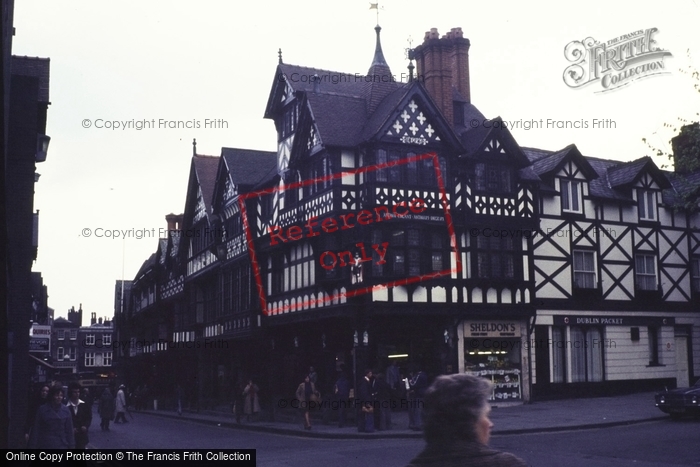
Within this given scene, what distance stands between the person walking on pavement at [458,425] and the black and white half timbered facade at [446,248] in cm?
2278

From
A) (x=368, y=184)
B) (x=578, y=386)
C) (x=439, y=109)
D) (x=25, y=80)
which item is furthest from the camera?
(x=578, y=386)

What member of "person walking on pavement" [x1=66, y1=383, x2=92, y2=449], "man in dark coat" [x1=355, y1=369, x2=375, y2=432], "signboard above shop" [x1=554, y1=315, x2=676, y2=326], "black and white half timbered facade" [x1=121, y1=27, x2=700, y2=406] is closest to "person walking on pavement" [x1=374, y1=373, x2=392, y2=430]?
"man in dark coat" [x1=355, y1=369, x2=375, y2=432]

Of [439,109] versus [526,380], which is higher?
[439,109]

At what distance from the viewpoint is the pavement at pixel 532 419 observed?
2156cm

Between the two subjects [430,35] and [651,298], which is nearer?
[430,35]

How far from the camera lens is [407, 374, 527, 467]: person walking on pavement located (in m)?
3.76

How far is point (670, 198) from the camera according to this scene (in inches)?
1384

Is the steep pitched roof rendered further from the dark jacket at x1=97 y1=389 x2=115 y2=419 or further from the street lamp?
the street lamp

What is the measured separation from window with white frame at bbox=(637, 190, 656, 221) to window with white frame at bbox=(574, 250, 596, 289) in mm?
3215

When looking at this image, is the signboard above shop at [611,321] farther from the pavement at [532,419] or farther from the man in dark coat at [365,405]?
the man in dark coat at [365,405]

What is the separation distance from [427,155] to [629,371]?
1230 cm

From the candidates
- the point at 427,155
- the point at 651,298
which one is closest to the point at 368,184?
Answer: the point at 427,155

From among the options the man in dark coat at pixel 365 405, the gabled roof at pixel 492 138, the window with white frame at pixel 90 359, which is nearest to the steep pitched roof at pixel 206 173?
the gabled roof at pixel 492 138

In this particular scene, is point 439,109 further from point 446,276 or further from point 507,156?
point 446,276
